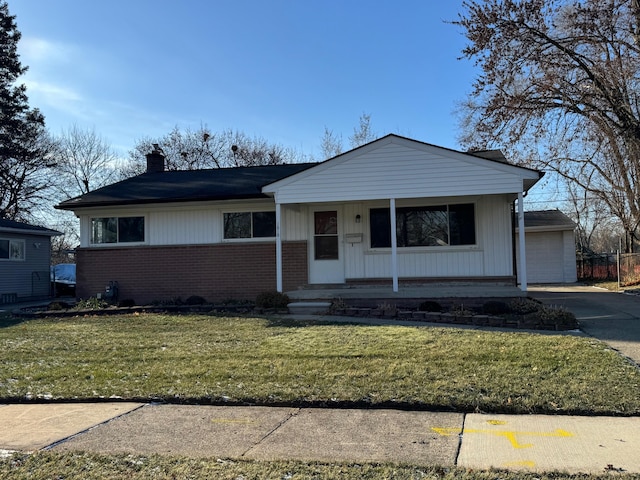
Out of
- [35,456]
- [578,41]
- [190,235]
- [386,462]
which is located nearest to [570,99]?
[578,41]

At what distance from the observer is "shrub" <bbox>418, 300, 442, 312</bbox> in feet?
37.1

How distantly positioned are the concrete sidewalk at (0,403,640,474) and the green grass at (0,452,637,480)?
0.43ft

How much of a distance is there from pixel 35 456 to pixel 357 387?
3189 mm

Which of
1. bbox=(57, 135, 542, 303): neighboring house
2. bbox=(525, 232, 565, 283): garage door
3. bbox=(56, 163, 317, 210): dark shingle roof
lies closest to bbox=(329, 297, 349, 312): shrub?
bbox=(57, 135, 542, 303): neighboring house

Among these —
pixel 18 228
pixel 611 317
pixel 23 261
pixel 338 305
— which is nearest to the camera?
pixel 611 317

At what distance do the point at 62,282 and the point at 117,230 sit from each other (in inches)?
489

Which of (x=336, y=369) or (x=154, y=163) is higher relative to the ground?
(x=154, y=163)

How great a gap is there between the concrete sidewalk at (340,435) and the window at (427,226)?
30.7ft

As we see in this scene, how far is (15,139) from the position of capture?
33469mm

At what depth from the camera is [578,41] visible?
666 inches

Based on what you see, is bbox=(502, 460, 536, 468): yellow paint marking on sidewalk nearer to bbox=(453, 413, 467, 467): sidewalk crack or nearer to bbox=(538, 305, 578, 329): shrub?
bbox=(453, 413, 467, 467): sidewalk crack

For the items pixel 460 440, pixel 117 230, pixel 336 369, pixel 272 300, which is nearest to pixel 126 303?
pixel 117 230

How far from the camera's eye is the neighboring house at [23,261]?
21.6 m

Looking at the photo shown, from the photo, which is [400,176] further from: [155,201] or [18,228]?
[18,228]
